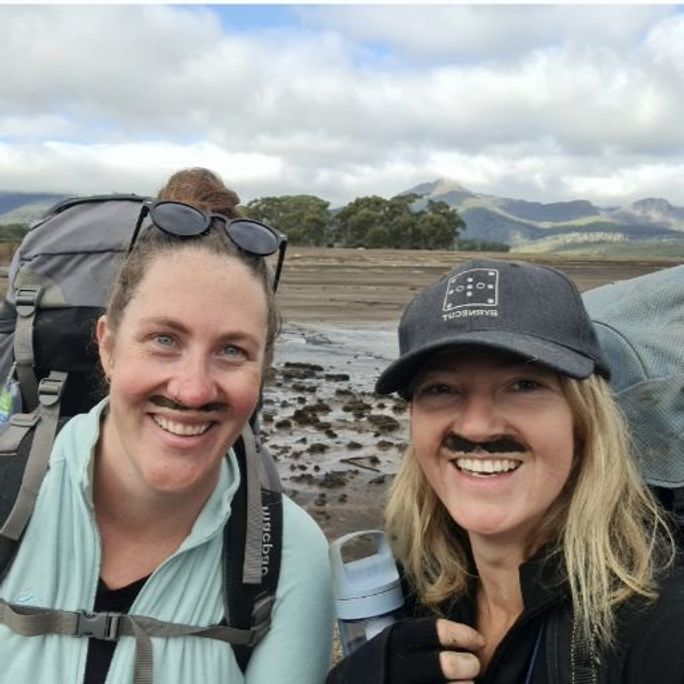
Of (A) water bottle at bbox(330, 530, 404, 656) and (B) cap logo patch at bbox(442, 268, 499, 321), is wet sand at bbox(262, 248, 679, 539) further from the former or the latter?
(B) cap logo patch at bbox(442, 268, 499, 321)

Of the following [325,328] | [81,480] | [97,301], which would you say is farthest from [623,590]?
[325,328]

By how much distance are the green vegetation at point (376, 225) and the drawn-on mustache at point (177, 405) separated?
252ft

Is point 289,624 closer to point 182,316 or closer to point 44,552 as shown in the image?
point 44,552

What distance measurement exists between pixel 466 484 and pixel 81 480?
120 centimetres

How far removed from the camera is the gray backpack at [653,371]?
7.98ft

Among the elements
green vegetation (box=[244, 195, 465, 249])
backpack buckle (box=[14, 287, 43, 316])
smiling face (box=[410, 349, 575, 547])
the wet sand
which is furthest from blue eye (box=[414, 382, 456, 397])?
green vegetation (box=[244, 195, 465, 249])

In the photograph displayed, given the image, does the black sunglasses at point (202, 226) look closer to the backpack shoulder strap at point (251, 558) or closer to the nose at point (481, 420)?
the backpack shoulder strap at point (251, 558)

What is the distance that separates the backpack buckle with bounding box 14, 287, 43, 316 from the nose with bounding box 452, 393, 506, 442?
1827mm

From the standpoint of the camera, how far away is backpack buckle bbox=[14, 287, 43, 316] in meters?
3.26

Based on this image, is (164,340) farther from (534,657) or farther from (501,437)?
(534,657)

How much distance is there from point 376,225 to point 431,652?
82.5 metres

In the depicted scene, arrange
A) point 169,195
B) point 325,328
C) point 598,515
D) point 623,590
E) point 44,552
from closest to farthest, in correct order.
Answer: point 623,590 → point 598,515 → point 44,552 → point 169,195 → point 325,328

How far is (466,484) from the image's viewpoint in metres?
2.39

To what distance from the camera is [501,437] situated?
7.68ft
